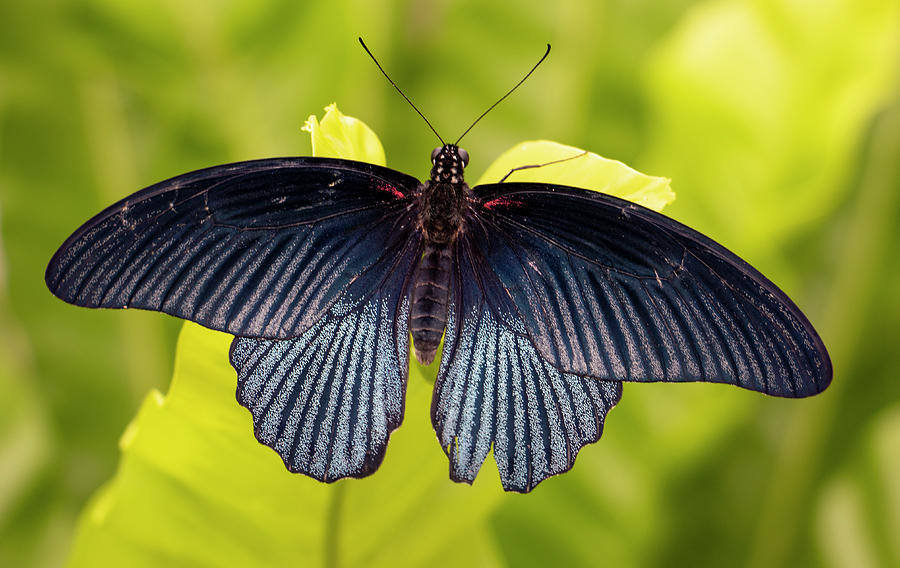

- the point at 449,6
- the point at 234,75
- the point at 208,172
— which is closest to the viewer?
the point at 208,172

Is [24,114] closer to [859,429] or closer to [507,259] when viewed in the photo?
[507,259]

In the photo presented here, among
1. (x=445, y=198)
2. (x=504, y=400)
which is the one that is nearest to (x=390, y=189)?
(x=445, y=198)

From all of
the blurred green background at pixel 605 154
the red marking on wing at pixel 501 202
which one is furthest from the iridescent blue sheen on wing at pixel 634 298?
the blurred green background at pixel 605 154

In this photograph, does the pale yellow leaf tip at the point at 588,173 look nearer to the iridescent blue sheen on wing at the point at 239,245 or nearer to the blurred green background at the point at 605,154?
the iridescent blue sheen on wing at the point at 239,245

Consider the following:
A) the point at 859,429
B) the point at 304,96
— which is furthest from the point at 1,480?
the point at 859,429

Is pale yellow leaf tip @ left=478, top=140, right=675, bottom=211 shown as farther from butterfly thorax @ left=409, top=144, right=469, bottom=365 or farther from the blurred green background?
the blurred green background

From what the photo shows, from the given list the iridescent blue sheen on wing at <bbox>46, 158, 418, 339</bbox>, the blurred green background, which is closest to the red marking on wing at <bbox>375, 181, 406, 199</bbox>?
the iridescent blue sheen on wing at <bbox>46, 158, 418, 339</bbox>

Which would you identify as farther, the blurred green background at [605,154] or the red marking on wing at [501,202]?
the blurred green background at [605,154]
